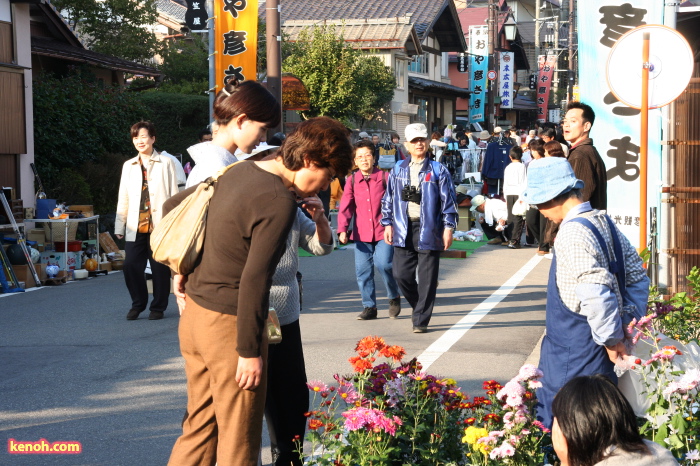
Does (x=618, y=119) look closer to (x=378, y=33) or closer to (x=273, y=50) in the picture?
(x=273, y=50)

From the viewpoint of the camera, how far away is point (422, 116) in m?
47.2

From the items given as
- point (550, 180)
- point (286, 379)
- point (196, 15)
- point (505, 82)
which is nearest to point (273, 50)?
point (196, 15)

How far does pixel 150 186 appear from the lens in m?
9.24

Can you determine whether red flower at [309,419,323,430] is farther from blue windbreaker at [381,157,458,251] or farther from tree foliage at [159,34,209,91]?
tree foliage at [159,34,209,91]

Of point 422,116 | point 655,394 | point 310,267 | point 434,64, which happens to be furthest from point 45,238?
point 434,64

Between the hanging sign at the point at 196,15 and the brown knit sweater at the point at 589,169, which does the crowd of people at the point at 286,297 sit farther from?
the hanging sign at the point at 196,15

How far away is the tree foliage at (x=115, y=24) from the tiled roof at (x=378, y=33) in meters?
11.3

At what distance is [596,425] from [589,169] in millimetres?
5230

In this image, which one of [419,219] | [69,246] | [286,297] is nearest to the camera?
[286,297]

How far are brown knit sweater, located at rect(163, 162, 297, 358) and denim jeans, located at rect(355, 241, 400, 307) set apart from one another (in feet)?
19.8

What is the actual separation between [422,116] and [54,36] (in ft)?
88.4

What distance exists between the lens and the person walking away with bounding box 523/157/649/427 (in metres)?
3.76

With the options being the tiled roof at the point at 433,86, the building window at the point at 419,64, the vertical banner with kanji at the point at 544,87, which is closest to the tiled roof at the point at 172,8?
the building window at the point at 419,64

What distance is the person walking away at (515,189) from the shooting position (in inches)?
679
